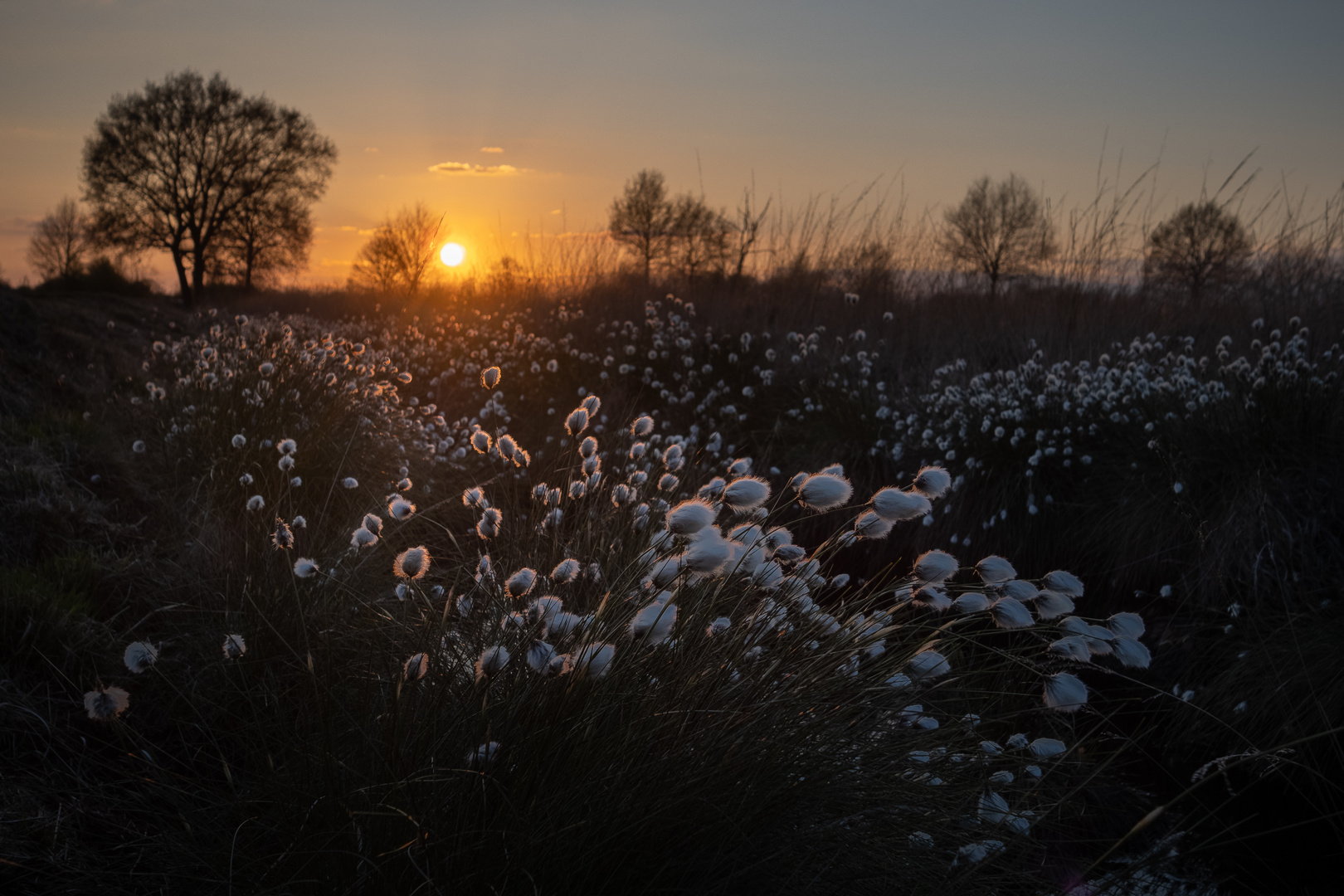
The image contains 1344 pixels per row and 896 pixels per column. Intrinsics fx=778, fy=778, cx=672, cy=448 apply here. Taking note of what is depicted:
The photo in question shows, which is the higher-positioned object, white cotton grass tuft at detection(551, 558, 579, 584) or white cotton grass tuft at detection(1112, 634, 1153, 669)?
white cotton grass tuft at detection(551, 558, 579, 584)

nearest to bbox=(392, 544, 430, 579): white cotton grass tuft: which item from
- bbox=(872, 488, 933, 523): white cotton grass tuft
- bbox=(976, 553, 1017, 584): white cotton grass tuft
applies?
bbox=(872, 488, 933, 523): white cotton grass tuft

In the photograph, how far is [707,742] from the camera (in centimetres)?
160

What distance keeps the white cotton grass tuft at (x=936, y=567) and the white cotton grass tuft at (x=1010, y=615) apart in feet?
0.44

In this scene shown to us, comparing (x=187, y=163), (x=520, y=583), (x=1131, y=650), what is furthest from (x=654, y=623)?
(x=187, y=163)

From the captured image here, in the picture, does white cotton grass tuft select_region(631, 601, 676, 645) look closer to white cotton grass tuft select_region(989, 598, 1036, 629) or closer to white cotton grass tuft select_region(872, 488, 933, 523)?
white cotton grass tuft select_region(872, 488, 933, 523)

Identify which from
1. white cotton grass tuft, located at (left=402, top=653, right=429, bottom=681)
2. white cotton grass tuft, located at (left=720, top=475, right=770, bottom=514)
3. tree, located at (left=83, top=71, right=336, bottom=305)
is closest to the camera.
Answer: white cotton grass tuft, located at (left=402, top=653, right=429, bottom=681)

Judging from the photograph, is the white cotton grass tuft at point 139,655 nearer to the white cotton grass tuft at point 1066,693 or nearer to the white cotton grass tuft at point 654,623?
the white cotton grass tuft at point 654,623

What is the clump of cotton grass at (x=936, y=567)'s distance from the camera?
1.75 meters

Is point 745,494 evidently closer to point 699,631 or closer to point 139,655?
point 699,631

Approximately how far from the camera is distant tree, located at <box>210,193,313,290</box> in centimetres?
2900

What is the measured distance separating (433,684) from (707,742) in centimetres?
69

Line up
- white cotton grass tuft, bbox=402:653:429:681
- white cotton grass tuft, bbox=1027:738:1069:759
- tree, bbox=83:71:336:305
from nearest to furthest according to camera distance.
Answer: white cotton grass tuft, bbox=402:653:429:681, white cotton grass tuft, bbox=1027:738:1069:759, tree, bbox=83:71:336:305

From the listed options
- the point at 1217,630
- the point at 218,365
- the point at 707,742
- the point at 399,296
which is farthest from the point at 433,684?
the point at 399,296

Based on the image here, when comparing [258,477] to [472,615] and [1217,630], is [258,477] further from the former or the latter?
[1217,630]
